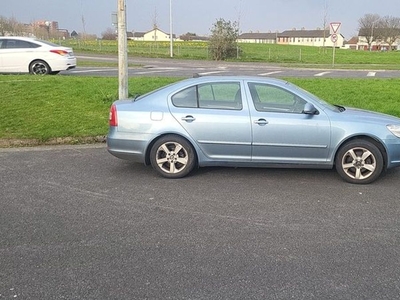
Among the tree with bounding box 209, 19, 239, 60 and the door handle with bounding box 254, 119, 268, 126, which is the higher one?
the tree with bounding box 209, 19, 239, 60

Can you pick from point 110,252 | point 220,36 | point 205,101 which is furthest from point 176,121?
point 220,36

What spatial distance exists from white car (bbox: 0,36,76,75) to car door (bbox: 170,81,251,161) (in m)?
10.5

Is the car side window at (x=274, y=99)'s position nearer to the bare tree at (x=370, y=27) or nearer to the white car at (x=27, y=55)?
the white car at (x=27, y=55)

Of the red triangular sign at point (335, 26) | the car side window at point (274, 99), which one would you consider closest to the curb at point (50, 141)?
the car side window at point (274, 99)

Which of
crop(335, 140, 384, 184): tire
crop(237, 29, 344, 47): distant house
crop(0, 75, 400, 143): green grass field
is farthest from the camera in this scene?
crop(237, 29, 344, 47): distant house

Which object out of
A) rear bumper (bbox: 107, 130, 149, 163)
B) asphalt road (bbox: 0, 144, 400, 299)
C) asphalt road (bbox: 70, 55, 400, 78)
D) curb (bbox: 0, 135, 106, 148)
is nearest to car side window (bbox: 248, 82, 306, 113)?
asphalt road (bbox: 0, 144, 400, 299)

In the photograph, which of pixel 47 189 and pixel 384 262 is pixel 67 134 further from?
pixel 384 262

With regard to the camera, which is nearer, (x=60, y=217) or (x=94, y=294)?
(x=94, y=294)

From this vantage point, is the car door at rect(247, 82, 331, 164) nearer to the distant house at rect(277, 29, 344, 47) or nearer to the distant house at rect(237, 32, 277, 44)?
the distant house at rect(277, 29, 344, 47)

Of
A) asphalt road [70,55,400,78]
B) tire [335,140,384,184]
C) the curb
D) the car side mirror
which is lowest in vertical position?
the curb

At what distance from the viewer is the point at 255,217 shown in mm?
3834

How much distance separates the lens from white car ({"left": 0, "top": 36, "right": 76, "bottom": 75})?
1363 cm

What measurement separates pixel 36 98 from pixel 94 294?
7736mm

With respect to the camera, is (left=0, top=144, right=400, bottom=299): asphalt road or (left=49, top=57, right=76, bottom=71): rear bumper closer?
(left=0, top=144, right=400, bottom=299): asphalt road
